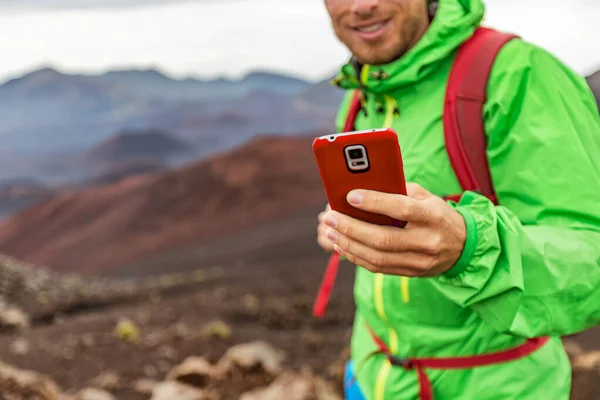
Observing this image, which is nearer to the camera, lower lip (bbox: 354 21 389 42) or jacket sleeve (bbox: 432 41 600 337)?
jacket sleeve (bbox: 432 41 600 337)

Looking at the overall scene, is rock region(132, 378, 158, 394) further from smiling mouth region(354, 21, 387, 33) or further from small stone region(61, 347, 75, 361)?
smiling mouth region(354, 21, 387, 33)

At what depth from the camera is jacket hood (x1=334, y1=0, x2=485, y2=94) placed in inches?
60.3

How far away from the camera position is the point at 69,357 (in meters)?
6.15

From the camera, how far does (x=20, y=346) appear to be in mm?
6477

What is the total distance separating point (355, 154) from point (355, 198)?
0.07 metres

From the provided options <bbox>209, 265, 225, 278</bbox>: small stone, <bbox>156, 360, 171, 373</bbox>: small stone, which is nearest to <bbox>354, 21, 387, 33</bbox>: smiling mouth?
<bbox>156, 360, 171, 373</bbox>: small stone

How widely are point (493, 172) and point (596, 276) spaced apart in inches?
12.4

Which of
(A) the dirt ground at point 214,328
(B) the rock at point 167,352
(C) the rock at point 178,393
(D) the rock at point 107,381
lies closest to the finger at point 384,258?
(C) the rock at point 178,393

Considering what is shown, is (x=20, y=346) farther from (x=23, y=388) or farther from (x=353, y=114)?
(x=353, y=114)

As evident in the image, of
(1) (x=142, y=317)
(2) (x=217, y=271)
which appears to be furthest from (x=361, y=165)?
(2) (x=217, y=271)

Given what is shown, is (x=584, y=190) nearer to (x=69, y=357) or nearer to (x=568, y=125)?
(x=568, y=125)

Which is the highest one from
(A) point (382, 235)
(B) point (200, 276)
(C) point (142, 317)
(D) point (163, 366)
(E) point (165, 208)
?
(A) point (382, 235)

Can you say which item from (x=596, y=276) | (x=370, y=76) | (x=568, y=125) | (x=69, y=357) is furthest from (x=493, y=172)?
(x=69, y=357)

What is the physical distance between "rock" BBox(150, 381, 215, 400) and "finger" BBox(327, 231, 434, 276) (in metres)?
3.28
